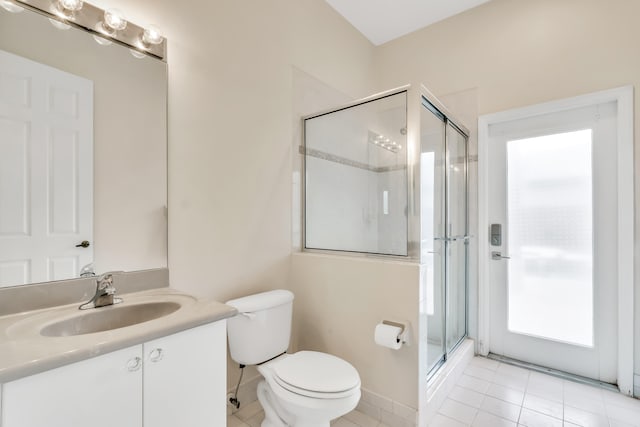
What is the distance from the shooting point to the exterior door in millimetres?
2180

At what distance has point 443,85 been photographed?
9.28ft

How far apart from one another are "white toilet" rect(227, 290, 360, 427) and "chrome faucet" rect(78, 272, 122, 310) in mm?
562

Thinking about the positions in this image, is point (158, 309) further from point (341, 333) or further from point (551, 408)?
point (551, 408)

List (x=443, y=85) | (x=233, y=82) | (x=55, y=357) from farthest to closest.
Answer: (x=443, y=85)
(x=233, y=82)
(x=55, y=357)

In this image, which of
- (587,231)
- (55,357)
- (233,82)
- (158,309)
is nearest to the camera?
(55,357)

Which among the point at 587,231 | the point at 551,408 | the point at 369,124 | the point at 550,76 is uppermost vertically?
the point at 550,76

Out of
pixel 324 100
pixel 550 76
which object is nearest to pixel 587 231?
pixel 550 76

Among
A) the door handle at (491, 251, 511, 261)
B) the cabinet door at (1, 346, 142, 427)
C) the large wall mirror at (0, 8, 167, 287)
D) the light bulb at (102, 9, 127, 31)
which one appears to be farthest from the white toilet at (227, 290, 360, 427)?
the door handle at (491, 251, 511, 261)

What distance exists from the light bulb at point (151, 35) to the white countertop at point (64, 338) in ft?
3.95

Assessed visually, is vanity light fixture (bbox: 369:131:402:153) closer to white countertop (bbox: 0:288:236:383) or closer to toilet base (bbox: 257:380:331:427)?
white countertop (bbox: 0:288:236:383)

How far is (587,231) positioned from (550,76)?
1178mm

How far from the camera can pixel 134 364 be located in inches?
38.0

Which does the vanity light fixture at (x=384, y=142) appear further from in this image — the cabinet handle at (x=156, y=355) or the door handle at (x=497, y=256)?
the cabinet handle at (x=156, y=355)

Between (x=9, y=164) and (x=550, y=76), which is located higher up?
(x=550, y=76)
